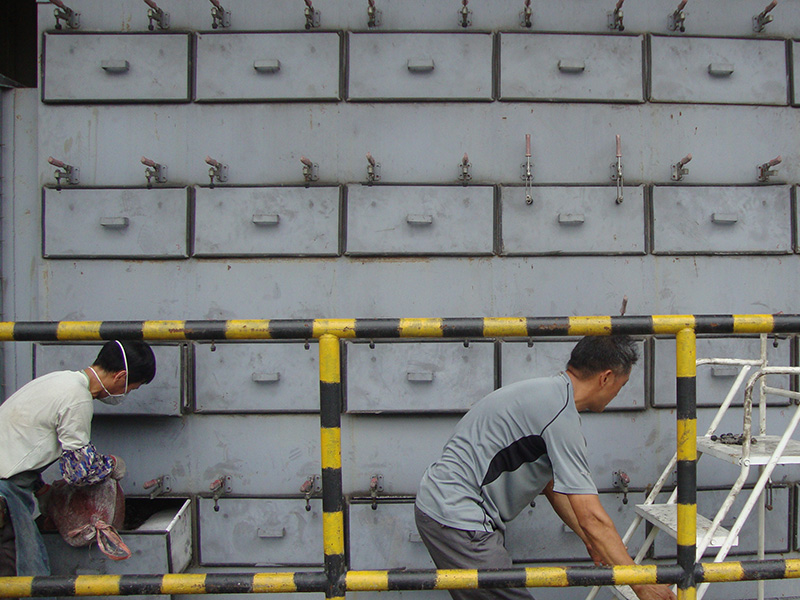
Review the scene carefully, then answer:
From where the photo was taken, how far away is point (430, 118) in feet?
9.82

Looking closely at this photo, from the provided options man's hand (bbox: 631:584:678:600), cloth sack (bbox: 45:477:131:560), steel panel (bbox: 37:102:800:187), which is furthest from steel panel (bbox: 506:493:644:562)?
cloth sack (bbox: 45:477:131:560)

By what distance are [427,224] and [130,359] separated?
163 cm

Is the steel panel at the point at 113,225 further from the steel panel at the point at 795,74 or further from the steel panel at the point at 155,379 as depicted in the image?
the steel panel at the point at 795,74

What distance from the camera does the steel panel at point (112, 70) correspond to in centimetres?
298

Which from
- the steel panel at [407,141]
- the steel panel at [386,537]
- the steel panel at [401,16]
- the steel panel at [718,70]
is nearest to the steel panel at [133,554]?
the steel panel at [386,537]

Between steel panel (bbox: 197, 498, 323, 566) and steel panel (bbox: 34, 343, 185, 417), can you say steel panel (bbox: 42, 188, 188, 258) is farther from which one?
steel panel (bbox: 197, 498, 323, 566)

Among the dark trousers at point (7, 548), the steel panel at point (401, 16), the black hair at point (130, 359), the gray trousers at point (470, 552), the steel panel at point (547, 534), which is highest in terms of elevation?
the steel panel at point (401, 16)

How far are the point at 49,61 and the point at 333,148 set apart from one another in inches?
65.9

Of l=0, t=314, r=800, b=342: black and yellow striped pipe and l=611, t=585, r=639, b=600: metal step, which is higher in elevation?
l=0, t=314, r=800, b=342: black and yellow striped pipe

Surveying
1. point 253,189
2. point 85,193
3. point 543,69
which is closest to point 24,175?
point 85,193

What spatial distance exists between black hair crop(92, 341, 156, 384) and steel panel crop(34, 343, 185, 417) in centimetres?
39

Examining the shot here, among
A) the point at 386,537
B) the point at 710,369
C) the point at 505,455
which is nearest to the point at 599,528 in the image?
the point at 505,455

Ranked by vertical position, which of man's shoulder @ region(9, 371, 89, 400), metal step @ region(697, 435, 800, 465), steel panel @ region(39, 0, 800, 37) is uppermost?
steel panel @ region(39, 0, 800, 37)

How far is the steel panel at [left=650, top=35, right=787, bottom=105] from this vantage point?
3010 millimetres
